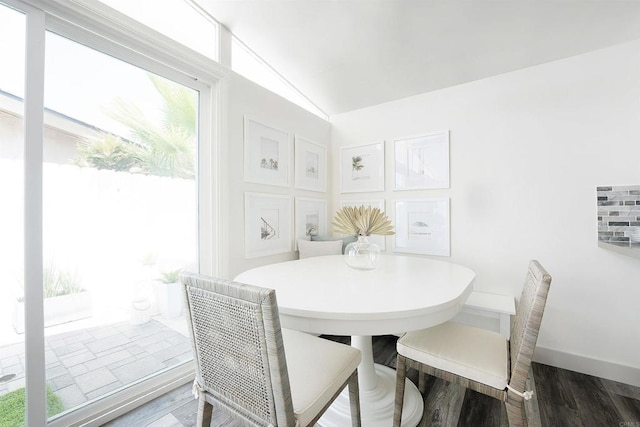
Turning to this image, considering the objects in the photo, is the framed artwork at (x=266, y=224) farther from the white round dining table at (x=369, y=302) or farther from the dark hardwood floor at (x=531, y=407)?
the dark hardwood floor at (x=531, y=407)

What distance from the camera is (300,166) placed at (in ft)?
8.88

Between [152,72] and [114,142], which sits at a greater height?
[152,72]

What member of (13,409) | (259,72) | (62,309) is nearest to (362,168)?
(259,72)

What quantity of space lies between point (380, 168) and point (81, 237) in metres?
2.46

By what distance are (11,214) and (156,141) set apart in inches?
31.9

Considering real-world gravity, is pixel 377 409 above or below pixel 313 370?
below

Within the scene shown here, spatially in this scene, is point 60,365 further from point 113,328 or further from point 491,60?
point 491,60

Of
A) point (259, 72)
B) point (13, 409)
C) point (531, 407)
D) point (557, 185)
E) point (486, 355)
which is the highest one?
point (259, 72)

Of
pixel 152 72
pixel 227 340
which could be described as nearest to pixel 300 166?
pixel 152 72

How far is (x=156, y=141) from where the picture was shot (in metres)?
1.75

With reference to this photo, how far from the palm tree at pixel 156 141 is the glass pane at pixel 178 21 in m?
0.30

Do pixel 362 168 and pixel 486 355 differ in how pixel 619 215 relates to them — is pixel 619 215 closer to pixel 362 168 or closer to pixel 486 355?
pixel 486 355

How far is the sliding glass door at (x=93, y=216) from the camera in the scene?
121 cm

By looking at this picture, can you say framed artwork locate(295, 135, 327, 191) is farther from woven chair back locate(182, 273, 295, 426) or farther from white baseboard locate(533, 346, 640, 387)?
white baseboard locate(533, 346, 640, 387)
